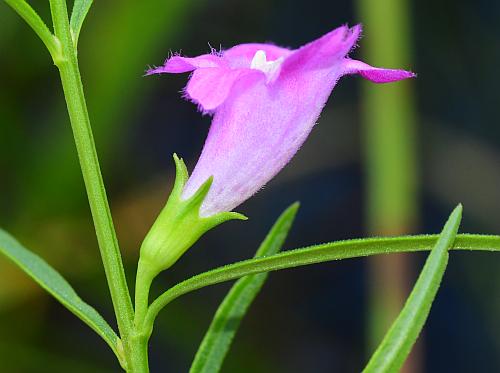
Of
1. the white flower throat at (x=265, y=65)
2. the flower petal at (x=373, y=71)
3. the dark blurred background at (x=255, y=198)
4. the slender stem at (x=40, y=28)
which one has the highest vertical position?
the slender stem at (x=40, y=28)

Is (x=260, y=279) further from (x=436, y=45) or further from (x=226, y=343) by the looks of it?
(x=436, y=45)

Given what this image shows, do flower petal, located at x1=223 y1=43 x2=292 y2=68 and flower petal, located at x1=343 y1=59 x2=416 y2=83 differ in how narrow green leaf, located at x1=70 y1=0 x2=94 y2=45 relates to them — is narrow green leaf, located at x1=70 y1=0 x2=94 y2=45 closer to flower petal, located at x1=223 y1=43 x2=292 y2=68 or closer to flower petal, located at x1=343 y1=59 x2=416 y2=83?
flower petal, located at x1=223 y1=43 x2=292 y2=68

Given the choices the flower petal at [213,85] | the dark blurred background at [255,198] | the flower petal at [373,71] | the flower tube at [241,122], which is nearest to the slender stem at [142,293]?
the flower tube at [241,122]

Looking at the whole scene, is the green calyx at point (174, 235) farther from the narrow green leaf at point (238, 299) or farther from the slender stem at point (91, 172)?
the narrow green leaf at point (238, 299)

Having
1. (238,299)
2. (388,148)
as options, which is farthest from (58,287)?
(388,148)

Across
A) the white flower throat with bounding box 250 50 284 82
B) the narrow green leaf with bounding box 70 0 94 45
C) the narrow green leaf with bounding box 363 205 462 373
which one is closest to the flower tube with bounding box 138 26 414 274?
the white flower throat with bounding box 250 50 284 82

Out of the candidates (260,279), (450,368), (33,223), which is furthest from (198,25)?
(260,279)

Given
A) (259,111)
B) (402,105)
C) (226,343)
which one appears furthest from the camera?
(402,105)
